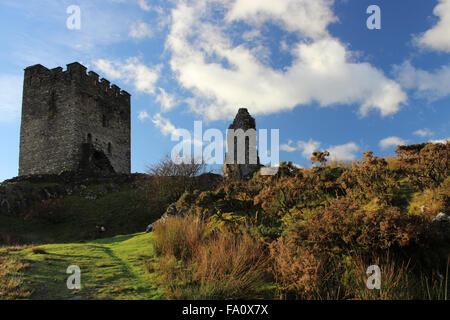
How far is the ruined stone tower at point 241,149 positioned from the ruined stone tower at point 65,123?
1518 centimetres

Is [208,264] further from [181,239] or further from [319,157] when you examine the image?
[319,157]

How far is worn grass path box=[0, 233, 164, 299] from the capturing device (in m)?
5.27

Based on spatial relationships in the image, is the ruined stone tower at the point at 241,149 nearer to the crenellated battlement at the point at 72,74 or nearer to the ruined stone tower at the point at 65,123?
the ruined stone tower at the point at 65,123

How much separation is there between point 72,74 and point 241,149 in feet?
68.5

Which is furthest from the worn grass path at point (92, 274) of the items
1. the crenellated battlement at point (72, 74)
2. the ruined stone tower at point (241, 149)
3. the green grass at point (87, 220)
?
the crenellated battlement at point (72, 74)

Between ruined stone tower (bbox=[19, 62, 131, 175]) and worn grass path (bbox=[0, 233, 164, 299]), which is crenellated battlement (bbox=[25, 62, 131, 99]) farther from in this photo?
worn grass path (bbox=[0, 233, 164, 299])

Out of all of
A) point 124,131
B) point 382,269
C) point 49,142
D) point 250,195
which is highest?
point 124,131

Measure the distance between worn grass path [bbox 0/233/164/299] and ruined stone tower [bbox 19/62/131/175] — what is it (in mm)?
20960

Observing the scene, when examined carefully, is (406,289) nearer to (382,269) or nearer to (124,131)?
(382,269)

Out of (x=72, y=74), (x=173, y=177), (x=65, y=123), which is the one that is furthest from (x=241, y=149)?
(x=72, y=74)

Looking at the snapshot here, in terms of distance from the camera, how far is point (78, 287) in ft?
18.0
